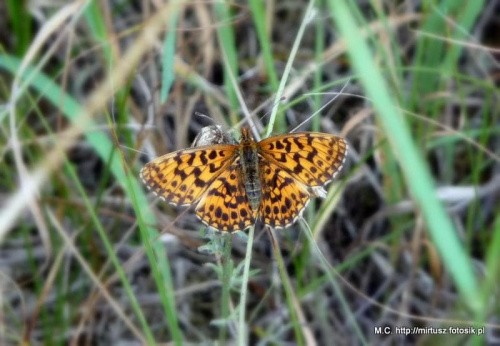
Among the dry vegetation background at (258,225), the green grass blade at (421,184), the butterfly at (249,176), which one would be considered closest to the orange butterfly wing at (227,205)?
the butterfly at (249,176)

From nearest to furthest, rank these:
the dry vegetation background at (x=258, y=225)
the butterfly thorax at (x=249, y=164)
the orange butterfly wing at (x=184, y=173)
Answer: the orange butterfly wing at (x=184, y=173) < the butterfly thorax at (x=249, y=164) < the dry vegetation background at (x=258, y=225)

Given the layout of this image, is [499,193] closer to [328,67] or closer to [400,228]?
[400,228]

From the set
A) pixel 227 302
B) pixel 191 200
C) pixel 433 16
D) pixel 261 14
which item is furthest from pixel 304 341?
pixel 433 16

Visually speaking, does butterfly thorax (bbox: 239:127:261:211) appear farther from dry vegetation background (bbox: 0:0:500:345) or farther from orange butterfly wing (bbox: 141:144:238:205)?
dry vegetation background (bbox: 0:0:500:345)

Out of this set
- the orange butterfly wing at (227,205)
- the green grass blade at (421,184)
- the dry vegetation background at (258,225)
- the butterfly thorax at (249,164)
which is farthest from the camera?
the dry vegetation background at (258,225)

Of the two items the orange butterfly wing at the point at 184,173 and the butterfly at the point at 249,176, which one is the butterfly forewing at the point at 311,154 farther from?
the orange butterfly wing at the point at 184,173

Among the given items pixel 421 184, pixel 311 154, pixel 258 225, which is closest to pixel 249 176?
pixel 311 154
